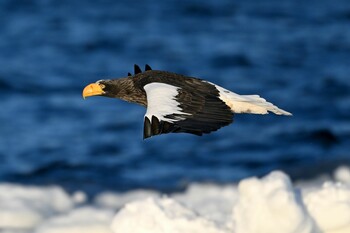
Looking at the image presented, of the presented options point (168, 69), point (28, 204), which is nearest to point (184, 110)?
point (28, 204)

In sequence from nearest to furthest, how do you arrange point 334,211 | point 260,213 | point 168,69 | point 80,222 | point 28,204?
1. point 260,213
2. point 334,211
3. point 80,222
4. point 28,204
5. point 168,69

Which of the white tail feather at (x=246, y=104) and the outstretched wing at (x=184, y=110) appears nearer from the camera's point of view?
the outstretched wing at (x=184, y=110)

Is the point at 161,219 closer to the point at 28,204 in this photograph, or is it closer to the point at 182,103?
the point at 182,103

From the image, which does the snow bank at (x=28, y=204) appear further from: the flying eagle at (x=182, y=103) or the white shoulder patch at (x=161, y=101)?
the white shoulder patch at (x=161, y=101)

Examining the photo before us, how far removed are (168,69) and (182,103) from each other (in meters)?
14.6

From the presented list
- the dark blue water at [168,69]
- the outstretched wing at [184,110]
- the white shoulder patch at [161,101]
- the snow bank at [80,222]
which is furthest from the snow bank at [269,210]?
the dark blue water at [168,69]

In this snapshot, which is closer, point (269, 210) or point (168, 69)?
point (269, 210)

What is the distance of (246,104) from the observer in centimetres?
886

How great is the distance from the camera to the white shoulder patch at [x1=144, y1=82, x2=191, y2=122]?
8055 millimetres

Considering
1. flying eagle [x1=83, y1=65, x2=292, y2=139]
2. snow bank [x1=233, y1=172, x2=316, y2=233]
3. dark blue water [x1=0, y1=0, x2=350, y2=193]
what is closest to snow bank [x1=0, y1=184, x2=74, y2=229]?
dark blue water [x1=0, y1=0, x2=350, y2=193]

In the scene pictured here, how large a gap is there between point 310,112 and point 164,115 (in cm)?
1277

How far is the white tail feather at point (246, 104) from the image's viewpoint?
8750 millimetres

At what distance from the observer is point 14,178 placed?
639 inches

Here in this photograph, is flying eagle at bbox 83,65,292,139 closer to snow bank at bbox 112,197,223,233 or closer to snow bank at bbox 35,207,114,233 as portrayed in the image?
snow bank at bbox 112,197,223,233
